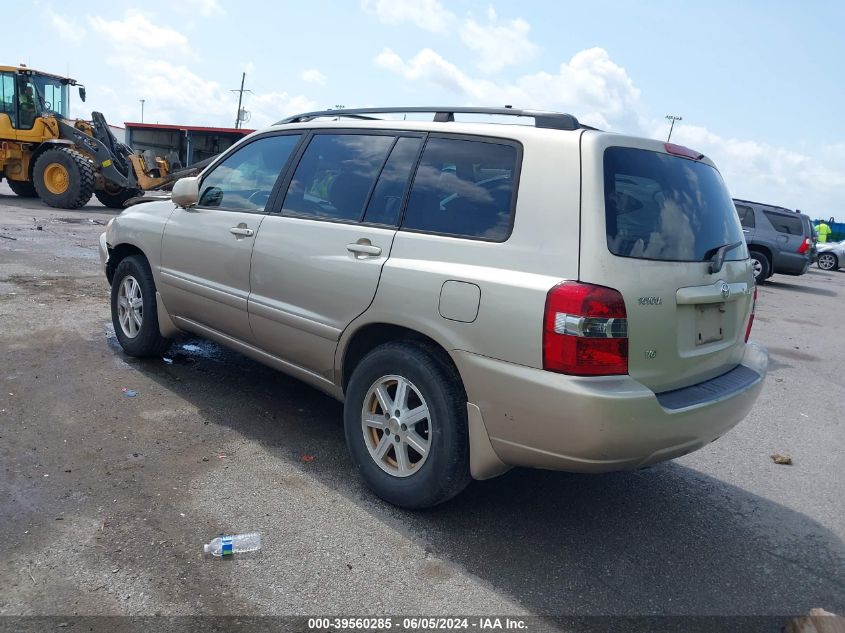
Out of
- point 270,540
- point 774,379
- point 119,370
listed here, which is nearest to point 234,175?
point 119,370

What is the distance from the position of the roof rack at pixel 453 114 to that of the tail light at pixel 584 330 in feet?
2.74

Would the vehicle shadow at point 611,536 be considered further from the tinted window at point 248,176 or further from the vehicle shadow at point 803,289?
the vehicle shadow at point 803,289

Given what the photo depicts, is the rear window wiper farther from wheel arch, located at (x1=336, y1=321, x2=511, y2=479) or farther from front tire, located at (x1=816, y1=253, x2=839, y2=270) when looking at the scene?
front tire, located at (x1=816, y1=253, x2=839, y2=270)

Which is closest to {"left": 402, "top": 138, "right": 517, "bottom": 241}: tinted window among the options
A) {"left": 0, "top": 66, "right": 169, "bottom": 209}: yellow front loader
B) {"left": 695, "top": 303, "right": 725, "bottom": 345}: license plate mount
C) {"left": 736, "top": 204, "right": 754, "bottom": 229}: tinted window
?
{"left": 695, "top": 303, "right": 725, "bottom": 345}: license plate mount

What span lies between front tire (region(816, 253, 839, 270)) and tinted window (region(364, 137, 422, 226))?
94.8 feet

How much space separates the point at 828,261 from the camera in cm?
2780

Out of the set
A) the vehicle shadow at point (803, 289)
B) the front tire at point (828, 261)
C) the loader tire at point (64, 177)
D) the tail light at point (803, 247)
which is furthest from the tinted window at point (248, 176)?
the front tire at point (828, 261)

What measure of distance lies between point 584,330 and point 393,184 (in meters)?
1.39

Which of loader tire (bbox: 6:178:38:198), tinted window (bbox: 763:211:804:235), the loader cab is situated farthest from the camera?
loader tire (bbox: 6:178:38:198)

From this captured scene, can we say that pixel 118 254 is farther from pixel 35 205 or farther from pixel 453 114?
pixel 35 205

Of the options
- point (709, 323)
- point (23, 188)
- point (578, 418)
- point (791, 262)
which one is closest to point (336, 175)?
point (578, 418)

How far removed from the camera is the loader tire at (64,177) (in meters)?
16.5

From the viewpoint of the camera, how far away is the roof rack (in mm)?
3186

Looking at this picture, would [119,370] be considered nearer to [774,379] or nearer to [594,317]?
[594,317]
